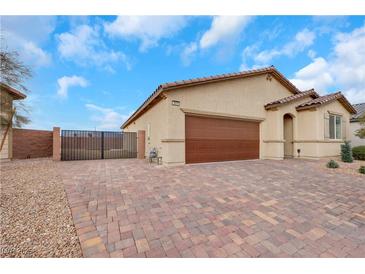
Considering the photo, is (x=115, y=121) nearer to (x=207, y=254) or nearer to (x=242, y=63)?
(x=242, y=63)

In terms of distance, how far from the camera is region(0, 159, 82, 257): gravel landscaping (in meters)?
2.10

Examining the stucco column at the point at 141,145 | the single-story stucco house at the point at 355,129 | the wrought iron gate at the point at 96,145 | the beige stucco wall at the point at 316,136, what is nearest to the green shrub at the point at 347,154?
the beige stucco wall at the point at 316,136

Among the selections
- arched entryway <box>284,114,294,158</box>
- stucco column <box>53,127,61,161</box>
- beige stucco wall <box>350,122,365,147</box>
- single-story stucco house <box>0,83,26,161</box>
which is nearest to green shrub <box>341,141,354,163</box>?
arched entryway <box>284,114,294,158</box>

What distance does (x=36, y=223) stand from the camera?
2725 millimetres

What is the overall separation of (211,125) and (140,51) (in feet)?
19.2

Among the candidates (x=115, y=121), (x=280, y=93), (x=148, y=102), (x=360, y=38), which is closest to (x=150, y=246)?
(x=148, y=102)

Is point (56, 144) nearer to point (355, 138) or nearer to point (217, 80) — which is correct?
point (217, 80)

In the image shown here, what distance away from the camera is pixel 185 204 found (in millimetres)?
3512

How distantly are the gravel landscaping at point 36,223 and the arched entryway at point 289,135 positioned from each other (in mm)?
12803

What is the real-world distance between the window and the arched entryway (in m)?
2.36

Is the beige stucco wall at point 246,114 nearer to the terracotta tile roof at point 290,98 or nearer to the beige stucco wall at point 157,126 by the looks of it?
the beige stucco wall at point 157,126

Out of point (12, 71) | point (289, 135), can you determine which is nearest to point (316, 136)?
point (289, 135)

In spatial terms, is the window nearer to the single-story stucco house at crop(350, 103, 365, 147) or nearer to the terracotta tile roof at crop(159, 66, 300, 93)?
the terracotta tile roof at crop(159, 66, 300, 93)

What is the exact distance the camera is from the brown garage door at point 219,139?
27.7 ft
